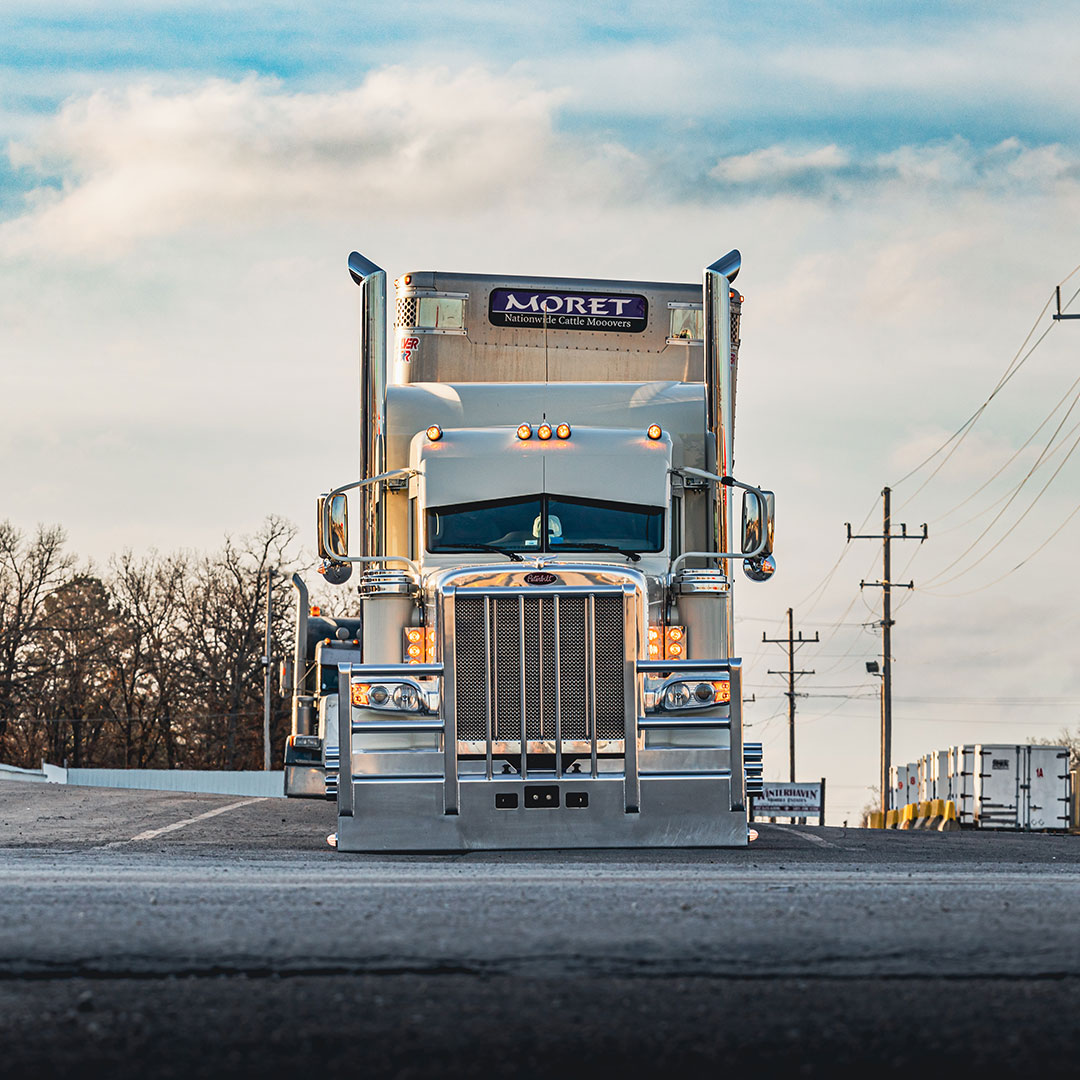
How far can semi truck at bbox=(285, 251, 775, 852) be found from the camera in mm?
14367

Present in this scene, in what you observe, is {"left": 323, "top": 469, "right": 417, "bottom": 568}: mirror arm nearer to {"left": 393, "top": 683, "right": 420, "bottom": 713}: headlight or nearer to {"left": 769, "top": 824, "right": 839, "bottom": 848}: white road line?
{"left": 393, "top": 683, "right": 420, "bottom": 713}: headlight

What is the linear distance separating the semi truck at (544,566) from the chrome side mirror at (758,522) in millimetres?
28

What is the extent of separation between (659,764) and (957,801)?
33080mm

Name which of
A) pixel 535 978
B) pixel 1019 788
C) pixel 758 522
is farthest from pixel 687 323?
pixel 1019 788

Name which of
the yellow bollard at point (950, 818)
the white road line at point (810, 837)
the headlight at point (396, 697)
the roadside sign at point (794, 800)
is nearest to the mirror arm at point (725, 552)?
the headlight at point (396, 697)

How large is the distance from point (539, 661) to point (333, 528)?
2.42m

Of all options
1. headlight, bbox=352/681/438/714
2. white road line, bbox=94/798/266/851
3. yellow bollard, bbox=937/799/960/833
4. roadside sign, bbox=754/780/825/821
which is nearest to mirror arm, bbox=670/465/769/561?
headlight, bbox=352/681/438/714

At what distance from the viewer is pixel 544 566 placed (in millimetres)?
14945

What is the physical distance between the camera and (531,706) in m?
14.7

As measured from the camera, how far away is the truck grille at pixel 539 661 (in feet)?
48.2

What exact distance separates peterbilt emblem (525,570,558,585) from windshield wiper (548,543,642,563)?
637mm

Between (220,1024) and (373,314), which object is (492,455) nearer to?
(373,314)

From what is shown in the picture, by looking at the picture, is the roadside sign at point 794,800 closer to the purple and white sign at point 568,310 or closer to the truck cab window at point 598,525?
the purple and white sign at point 568,310

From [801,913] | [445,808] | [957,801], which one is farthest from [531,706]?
[957,801]
